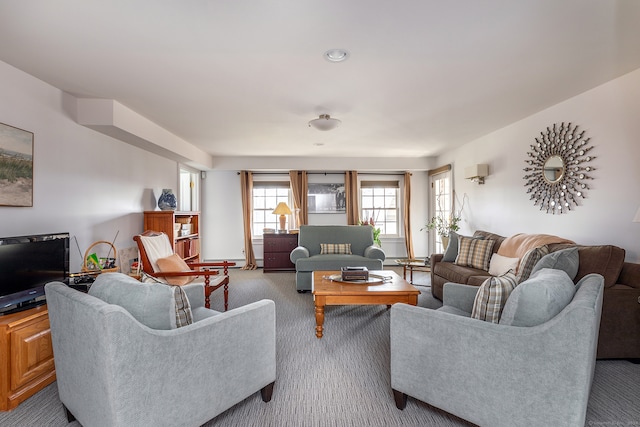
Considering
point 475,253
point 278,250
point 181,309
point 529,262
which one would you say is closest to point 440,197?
point 475,253

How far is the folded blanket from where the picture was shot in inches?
129

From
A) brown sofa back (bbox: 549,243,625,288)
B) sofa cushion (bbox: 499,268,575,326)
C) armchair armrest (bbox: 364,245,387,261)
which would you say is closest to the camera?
sofa cushion (bbox: 499,268,575,326)

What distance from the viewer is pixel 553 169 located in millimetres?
3549

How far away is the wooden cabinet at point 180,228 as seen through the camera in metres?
4.50

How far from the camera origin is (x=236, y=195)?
7.13m

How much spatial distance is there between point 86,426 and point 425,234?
6.79 m

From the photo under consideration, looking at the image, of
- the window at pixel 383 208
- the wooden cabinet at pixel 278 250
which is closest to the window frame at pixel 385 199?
the window at pixel 383 208

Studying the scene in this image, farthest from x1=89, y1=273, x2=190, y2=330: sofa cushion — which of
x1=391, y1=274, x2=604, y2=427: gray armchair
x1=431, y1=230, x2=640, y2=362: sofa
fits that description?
x1=431, y1=230, x2=640, y2=362: sofa

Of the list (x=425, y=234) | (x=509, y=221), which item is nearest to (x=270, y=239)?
(x=425, y=234)

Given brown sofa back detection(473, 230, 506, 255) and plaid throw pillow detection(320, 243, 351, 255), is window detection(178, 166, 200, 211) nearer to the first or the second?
plaid throw pillow detection(320, 243, 351, 255)

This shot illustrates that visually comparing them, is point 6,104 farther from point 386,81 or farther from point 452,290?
point 452,290

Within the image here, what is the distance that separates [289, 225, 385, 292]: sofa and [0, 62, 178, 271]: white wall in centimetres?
240

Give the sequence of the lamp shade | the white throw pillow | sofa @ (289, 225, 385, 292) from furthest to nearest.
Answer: the lamp shade
sofa @ (289, 225, 385, 292)
the white throw pillow

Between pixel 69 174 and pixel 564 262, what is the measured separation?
451 cm
